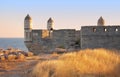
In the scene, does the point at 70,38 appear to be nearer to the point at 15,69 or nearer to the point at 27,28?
the point at 27,28

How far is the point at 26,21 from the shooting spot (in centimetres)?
3434

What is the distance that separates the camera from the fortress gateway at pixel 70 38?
100 ft

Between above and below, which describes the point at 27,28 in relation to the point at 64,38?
above

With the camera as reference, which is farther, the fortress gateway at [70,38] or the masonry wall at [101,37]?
the fortress gateway at [70,38]

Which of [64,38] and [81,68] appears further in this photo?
[64,38]

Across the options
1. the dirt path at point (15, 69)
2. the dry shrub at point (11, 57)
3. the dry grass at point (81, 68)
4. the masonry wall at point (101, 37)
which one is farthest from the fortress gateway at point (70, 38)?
the dry grass at point (81, 68)

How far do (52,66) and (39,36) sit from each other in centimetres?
1495

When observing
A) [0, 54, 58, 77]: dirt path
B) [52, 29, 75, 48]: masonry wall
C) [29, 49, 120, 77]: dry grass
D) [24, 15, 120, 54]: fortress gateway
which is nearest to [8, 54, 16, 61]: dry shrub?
[0, 54, 58, 77]: dirt path

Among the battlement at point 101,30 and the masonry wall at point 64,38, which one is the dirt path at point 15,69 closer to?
the battlement at point 101,30

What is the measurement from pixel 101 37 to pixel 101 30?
0.61m

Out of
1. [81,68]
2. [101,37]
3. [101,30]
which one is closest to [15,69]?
[81,68]

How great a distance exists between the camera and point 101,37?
3066 cm

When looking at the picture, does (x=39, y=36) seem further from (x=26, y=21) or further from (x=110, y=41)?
(x=110, y=41)

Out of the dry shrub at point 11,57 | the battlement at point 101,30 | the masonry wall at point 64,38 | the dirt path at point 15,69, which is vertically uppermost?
the battlement at point 101,30
